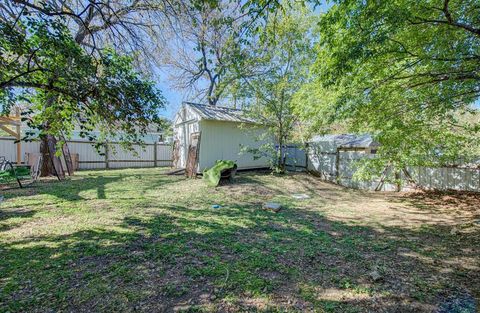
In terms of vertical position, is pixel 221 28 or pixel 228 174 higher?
pixel 221 28

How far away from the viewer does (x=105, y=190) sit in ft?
22.9

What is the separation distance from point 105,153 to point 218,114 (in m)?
6.27

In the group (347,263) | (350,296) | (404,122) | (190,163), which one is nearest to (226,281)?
(350,296)

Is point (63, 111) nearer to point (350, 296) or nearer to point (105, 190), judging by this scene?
point (350, 296)

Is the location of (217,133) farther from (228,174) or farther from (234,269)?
(234,269)

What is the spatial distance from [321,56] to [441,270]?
422cm

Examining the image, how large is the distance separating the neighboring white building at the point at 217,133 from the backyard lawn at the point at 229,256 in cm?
446

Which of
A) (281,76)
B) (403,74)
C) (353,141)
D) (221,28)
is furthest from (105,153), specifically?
(403,74)

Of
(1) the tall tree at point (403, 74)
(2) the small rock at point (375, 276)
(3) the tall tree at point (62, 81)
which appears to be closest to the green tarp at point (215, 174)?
(1) the tall tree at point (403, 74)

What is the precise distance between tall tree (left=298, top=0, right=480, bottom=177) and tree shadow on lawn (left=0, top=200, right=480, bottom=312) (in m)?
2.66

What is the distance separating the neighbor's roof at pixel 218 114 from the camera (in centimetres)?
1007

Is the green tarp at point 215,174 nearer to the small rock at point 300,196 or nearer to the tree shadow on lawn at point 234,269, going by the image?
the small rock at point 300,196

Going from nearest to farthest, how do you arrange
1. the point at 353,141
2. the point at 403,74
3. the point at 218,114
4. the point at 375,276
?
the point at 375,276 → the point at 403,74 → the point at 353,141 → the point at 218,114

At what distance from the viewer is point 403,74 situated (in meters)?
5.14
